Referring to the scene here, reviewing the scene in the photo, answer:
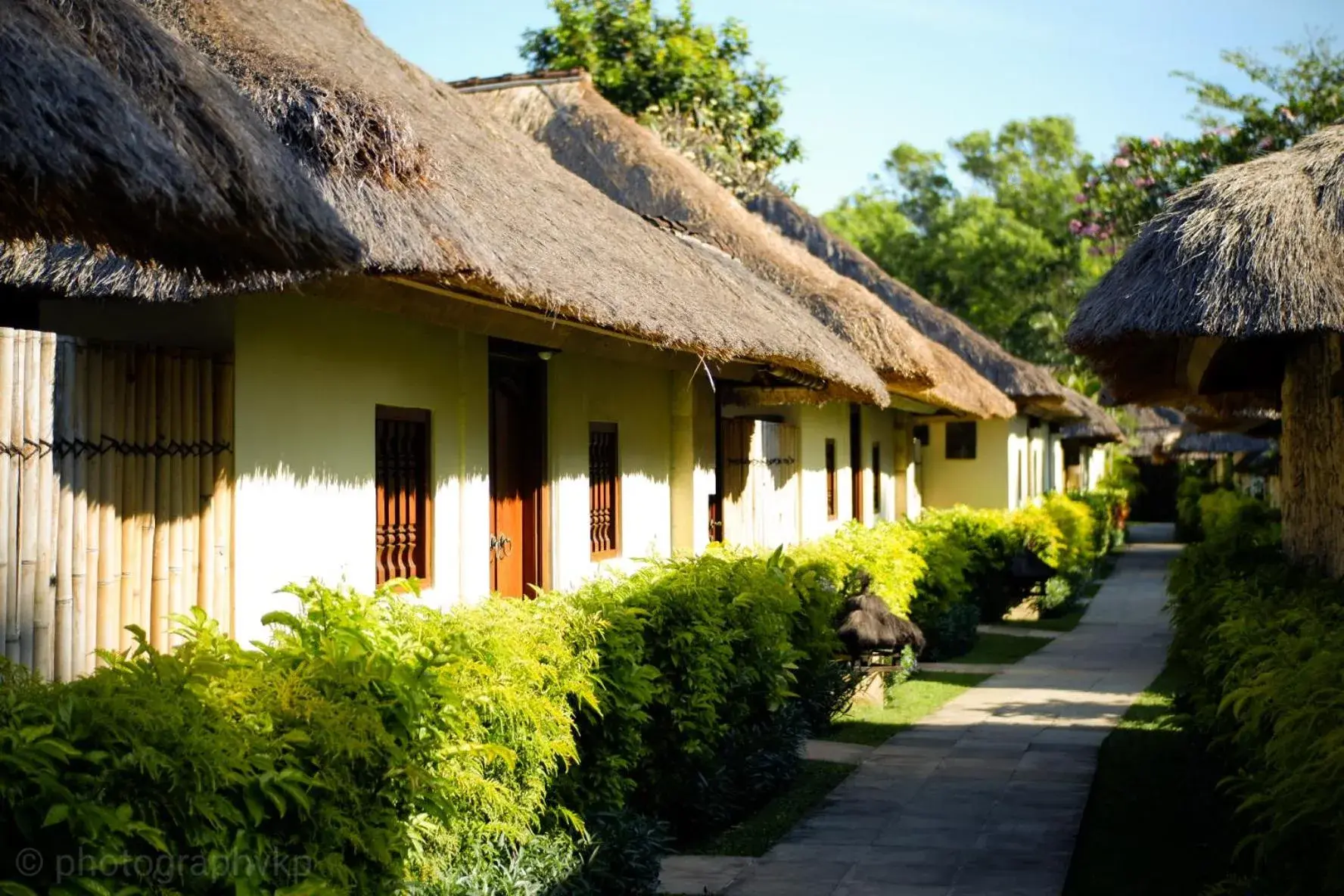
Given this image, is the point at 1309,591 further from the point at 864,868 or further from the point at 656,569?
the point at 656,569

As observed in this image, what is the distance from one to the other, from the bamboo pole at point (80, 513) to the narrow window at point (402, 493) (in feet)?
6.78

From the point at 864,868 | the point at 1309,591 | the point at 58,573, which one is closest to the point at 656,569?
the point at 864,868

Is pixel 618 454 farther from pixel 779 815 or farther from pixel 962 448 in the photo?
pixel 962 448

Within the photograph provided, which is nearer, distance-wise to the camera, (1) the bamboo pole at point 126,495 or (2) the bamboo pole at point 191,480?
(1) the bamboo pole at point 126,495

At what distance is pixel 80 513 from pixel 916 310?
1782 cm

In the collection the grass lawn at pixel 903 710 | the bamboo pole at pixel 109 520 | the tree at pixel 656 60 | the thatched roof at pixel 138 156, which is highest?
the tree at pixel 656 60

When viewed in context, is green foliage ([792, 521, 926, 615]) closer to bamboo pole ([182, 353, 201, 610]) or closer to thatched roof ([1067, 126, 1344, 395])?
thatched roof ([1067, 126, 1344, 395])

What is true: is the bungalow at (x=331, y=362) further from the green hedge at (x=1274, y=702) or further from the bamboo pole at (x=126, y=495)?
the green hedge at (x=1274, y=702)

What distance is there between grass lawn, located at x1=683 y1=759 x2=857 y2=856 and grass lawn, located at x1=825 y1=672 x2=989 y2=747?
45.7 inches

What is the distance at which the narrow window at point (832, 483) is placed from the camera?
613 inches

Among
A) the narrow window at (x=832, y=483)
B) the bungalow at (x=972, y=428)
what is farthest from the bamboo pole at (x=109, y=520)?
the bungalow at (x=972, y=428)

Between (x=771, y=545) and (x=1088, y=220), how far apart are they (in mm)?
6900

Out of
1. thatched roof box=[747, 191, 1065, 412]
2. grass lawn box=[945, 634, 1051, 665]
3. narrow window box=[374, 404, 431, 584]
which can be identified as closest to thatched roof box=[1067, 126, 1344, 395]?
narrow window box=[374, 404, 431, 584]

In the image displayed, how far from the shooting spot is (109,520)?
4.77 meters
